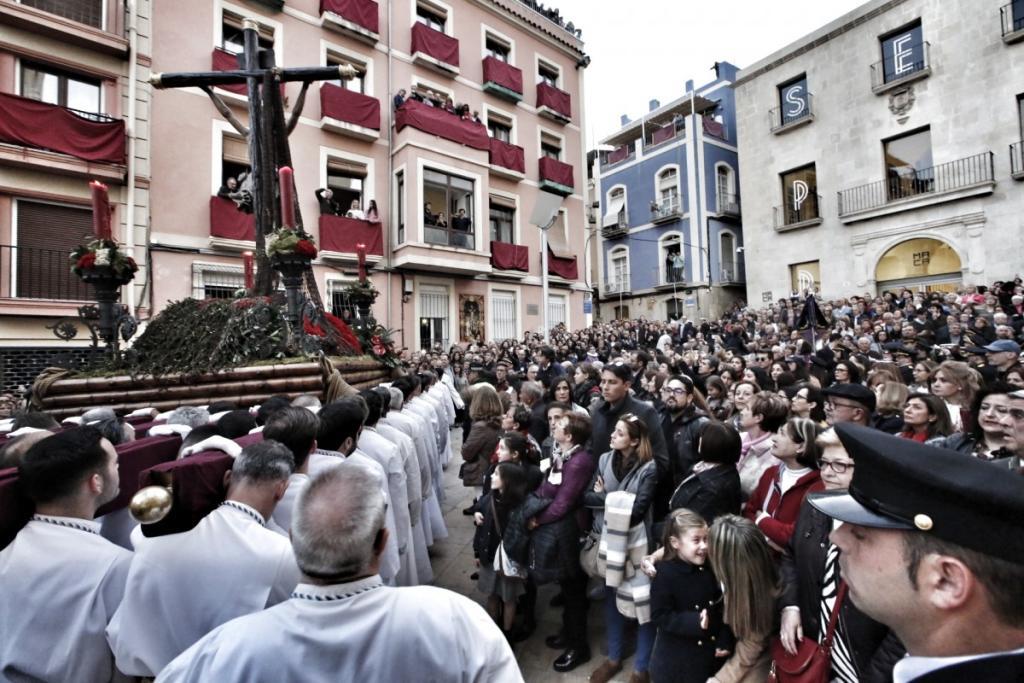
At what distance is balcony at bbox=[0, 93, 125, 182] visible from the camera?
9.80 m

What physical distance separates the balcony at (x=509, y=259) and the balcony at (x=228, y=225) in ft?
25.8

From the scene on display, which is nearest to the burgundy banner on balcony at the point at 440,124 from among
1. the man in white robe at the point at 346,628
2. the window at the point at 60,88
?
the window at the point at 60,88

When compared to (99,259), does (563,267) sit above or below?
above

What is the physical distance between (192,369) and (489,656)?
4.30 metres

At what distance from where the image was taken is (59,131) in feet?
33.8

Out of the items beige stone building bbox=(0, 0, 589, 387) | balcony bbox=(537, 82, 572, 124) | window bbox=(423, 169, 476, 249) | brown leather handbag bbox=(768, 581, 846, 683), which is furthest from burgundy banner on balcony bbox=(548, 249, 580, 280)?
brown leather handbag bbox=(768, 581, 846, 683)

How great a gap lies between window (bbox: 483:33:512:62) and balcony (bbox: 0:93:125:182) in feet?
42.6

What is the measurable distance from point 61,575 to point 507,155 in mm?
18246

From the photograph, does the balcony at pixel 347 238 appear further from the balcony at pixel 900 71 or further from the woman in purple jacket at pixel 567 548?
the balcony at pixel 900 71

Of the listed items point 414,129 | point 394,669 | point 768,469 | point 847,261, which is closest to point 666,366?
point 768,469

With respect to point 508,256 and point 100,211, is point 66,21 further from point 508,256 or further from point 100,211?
point 508,256

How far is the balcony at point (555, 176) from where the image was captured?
19625 mm

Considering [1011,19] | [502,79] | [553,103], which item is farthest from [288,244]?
[1011,19]

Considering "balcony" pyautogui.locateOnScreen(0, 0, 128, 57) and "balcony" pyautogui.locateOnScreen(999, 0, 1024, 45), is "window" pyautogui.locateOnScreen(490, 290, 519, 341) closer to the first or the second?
"balcony" pyautogui.locateOnScreen(0, 0, 128, 57)
